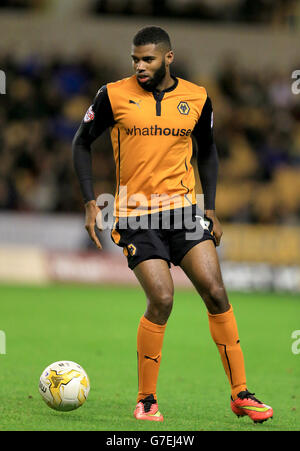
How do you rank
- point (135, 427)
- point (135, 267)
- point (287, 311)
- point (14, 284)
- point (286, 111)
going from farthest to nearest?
1. point (286, 111)
2. point (14, 284)
3. point (287, 311)
4. point (135, 267)
5. point (135, 427)

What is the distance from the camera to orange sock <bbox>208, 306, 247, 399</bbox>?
560 cm

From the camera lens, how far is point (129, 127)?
5.65 m

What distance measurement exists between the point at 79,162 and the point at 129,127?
47cm

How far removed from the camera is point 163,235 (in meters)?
5.68

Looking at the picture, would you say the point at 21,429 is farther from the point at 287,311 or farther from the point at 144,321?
the point at 287,311

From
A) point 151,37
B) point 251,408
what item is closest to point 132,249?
point 251,408

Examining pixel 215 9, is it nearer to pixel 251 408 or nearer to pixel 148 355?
pixel 148 355

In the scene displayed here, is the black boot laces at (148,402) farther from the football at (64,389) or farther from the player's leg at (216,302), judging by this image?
the player's leg at (216,302)

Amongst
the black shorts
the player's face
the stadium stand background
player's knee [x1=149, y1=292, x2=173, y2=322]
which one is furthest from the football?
the stadium stand background

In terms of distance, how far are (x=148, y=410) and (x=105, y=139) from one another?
1383 centimetres

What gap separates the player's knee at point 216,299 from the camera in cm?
552

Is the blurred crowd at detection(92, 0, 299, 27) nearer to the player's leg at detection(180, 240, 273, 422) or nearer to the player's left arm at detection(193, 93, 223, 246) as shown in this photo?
the player's left arm at detection(193, 93, 223, 246)

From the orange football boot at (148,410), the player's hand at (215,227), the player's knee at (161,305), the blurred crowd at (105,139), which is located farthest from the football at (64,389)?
the blurred crowd at (105,139)
